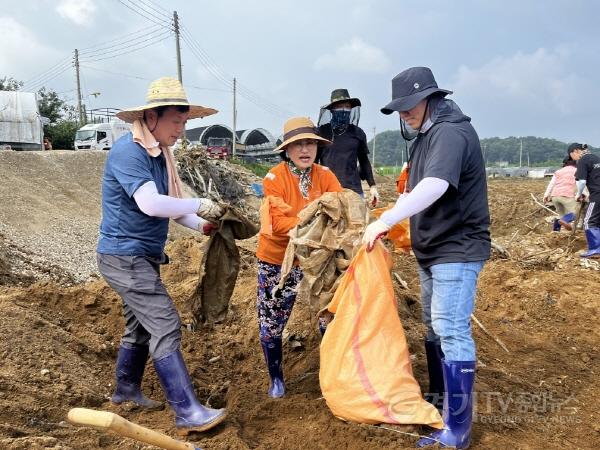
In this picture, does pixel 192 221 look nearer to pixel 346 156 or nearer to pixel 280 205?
pixel 280 205

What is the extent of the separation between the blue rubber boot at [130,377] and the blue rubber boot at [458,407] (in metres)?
1.64

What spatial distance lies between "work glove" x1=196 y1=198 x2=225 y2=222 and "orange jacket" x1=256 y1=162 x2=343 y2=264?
0.89 ft

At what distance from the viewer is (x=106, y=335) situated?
4.67m

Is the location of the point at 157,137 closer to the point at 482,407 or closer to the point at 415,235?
the point at 415,235

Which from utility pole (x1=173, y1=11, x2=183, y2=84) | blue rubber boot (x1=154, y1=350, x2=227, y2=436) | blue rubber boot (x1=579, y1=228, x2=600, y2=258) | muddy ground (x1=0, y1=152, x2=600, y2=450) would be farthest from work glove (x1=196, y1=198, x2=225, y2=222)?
utility pole (x1=173, y1=11, x2=183, y2=84)

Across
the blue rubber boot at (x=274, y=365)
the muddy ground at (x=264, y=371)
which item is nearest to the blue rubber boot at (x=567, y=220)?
the muddy ground at (x=264, y=371)

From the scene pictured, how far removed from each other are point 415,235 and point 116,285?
1637 mm

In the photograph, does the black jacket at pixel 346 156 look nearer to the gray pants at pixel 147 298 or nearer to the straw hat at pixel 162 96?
the straw hat at pixel 162 96

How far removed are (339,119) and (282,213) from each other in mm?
2094

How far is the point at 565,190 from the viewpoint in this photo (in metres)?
10.4

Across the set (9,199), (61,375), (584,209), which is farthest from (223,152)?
(61,375)

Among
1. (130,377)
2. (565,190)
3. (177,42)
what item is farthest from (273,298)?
(177,42)

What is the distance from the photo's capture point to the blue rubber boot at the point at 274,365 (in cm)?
362

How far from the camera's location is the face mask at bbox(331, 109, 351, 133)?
5142 millimetres
